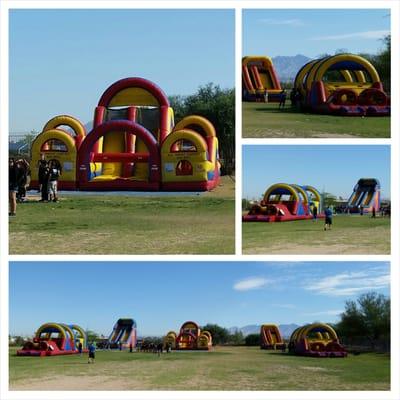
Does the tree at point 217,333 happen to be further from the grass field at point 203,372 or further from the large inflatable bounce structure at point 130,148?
the large inflatable bounce structure at point 130,148

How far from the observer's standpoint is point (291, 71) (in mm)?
15984

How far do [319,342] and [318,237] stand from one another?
1.62 metres

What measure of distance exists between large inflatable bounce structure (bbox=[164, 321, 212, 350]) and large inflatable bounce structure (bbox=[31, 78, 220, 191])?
123 inches

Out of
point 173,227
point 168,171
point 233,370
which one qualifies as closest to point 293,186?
point 168,171

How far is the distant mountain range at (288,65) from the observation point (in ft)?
49.4

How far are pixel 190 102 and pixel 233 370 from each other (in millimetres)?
14480

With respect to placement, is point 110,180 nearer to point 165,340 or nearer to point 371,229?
point 165,340

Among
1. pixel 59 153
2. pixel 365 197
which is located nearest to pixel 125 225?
pixel 59 153

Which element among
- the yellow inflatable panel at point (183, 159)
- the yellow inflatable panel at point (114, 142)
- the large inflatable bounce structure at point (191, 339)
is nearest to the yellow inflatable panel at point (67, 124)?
the yellow inflatable panel at point (114, 142)

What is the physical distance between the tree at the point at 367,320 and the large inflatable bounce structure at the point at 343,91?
12.0 feet

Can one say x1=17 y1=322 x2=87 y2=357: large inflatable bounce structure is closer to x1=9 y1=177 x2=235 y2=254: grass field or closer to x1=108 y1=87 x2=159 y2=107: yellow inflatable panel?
x1=9 y1=177 x2=235 y2=254: grass field

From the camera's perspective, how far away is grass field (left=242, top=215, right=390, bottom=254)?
1002 centimetres

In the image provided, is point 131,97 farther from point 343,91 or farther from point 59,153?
point 343,91

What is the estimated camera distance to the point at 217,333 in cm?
1277
